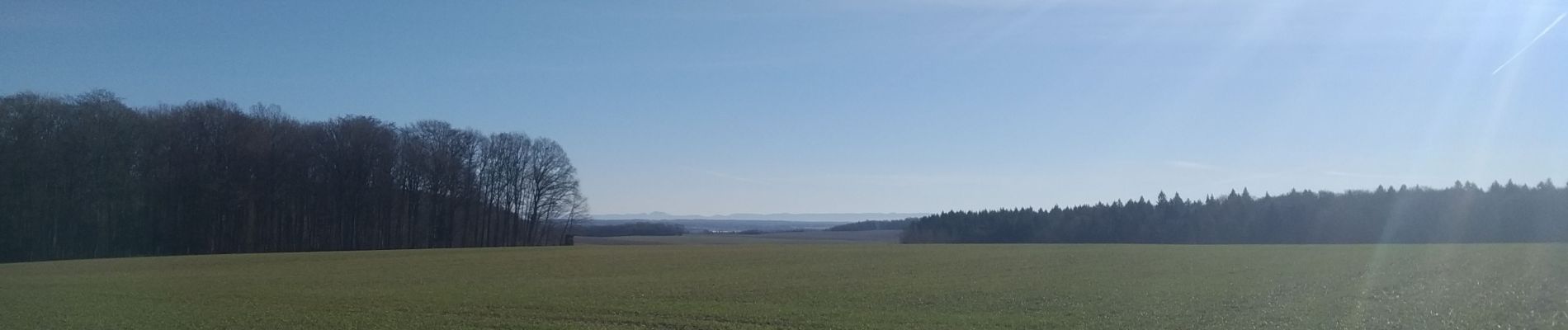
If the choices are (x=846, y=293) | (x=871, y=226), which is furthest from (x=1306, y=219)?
(x=871, y=226)

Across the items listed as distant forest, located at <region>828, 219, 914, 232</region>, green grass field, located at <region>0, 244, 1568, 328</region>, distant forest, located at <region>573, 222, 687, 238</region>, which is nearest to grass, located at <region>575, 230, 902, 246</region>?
distant forest, located at <region>573, 222, 687, 238</region>

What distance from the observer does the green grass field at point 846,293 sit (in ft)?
70.3

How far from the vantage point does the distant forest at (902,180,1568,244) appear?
78125 mm

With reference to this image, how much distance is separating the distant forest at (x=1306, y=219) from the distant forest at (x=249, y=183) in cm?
4645

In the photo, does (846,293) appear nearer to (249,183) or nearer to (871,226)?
(249,183)

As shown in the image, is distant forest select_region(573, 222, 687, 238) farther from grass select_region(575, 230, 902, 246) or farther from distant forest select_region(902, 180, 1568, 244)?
distant forest select_region(902, 180, 1568, 244)

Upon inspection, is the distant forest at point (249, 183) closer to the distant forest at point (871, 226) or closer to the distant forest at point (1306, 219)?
the distant forest at point (1306, 219)

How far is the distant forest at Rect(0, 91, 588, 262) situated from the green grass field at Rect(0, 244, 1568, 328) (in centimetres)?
2258

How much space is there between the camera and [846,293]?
28.1 m

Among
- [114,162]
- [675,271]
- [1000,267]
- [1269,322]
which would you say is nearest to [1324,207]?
[1000,267]

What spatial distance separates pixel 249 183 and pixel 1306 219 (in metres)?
85.0

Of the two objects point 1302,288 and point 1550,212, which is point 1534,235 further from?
point 1302,288

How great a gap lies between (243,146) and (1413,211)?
293 feet

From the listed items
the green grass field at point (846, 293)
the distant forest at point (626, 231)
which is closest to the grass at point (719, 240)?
the distant forest at point (626, 231)
